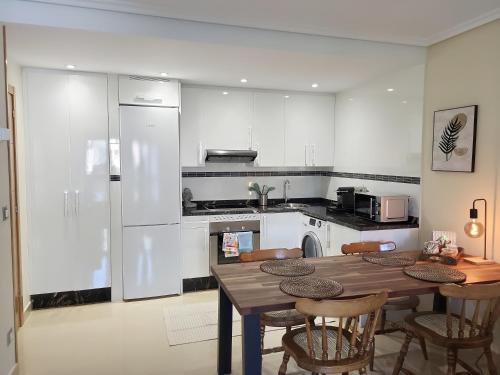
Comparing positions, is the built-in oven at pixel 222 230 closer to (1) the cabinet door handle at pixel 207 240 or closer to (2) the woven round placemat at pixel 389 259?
(1) the cabinet door handle at pixel 207 240

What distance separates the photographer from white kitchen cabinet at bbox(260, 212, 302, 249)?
14.5 feet

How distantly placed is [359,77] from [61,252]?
3.50 meters

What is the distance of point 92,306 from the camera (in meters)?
3.86

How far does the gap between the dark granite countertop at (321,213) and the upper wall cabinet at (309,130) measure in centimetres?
62

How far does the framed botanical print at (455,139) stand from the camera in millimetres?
2885

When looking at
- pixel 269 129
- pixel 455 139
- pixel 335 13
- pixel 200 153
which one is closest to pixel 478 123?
pixel 455 139

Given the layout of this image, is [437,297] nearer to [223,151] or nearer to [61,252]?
[223,151]

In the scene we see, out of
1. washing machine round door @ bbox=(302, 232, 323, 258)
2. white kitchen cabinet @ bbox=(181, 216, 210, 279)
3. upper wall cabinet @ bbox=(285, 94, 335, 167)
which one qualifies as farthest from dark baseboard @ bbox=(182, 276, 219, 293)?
upper wall cabinet @ bbox=(285, 94, 335, 167)

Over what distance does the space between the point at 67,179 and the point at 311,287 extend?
9.08 ft

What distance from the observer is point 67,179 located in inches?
147

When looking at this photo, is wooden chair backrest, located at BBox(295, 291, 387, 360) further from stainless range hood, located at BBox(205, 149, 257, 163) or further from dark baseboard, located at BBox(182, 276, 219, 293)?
stainless range hood, located at BBox(205, 149, 257, 163)

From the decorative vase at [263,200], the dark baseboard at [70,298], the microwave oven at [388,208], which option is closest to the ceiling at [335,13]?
the microwave oven at [388,208]

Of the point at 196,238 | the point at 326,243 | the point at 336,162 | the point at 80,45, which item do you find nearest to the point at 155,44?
the point at 80,45

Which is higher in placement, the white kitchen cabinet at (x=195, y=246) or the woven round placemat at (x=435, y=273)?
the woven round placemat at (x=435, y=273)
